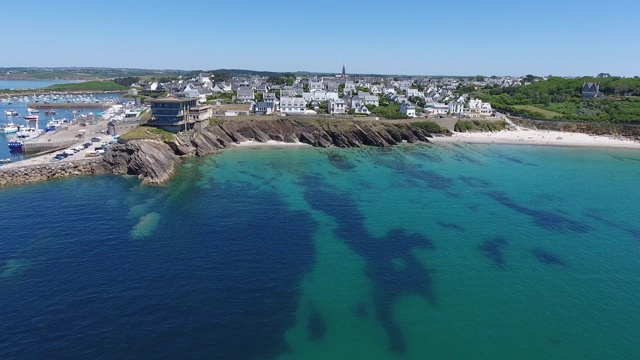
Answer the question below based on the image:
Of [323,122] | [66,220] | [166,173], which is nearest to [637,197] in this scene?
[323,122]

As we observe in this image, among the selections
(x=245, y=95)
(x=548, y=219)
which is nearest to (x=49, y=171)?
(x=548, y=219)

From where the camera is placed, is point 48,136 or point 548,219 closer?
point 548,219

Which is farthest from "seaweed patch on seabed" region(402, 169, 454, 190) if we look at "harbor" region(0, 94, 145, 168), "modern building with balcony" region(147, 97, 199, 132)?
"harbor" region(0, 94, 145, 168)

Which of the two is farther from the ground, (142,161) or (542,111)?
(542,111)

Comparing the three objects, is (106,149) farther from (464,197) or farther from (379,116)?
(379,116)

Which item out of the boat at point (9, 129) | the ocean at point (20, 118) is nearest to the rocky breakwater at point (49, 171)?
the ocean at point (20, 118)

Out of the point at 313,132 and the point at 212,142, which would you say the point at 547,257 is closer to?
the point at 313,132
